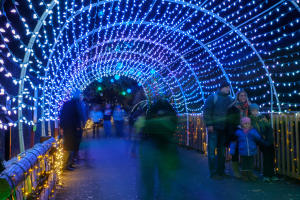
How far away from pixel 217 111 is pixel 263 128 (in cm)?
92

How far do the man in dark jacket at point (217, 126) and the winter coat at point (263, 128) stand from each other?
59cm

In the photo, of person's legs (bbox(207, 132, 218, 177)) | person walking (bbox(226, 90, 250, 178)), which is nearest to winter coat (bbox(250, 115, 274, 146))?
person walking (bbox(226, 90, 250, 178))

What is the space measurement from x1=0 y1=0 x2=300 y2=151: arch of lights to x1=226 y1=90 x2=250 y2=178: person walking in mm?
1795

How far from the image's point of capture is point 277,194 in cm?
617

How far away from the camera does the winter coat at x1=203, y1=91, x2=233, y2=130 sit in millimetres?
7711

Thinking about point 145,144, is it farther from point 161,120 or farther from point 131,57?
point 131,57

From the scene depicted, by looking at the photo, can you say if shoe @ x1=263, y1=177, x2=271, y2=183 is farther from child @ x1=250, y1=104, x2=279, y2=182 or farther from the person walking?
the person walking

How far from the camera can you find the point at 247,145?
24.7 feet

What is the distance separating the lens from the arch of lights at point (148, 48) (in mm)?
8672

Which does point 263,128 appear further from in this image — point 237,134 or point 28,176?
point 28,176

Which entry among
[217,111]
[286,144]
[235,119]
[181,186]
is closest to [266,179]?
[286,144]

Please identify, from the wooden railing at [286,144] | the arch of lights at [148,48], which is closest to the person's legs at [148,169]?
the arch of lights at [148,48]

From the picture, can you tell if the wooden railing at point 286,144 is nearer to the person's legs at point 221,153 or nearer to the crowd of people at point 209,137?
the crowd of people at point 209,137

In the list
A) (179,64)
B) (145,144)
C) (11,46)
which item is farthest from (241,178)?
(179,64)
